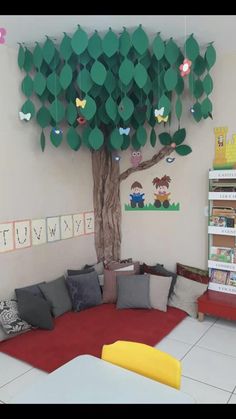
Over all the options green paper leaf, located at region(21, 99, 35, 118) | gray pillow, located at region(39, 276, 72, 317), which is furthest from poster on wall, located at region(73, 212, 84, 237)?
green paper leaf, located at region(21, 99, 35, 118)

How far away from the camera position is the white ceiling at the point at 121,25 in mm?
2422

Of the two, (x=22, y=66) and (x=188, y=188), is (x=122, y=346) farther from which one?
(x=22, y=66)

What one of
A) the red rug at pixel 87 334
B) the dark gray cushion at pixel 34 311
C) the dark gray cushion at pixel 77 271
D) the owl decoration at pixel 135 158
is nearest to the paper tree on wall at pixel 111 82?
the owl decoration at pixel 135 158

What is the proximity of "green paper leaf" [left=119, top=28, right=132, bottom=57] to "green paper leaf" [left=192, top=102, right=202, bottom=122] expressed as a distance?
98 centimetres

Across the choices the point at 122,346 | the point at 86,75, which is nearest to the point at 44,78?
the point at 86,75

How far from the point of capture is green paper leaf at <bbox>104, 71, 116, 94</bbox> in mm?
2855

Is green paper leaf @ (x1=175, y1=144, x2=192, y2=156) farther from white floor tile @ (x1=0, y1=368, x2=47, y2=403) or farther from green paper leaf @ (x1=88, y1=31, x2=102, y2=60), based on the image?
white floor tile @ (x1=0, y1=368, x2=47, y2=403)

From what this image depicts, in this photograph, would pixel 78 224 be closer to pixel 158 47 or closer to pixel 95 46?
pixel 95 46

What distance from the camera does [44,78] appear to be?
9.87 ft

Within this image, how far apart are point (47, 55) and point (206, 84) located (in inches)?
60.8

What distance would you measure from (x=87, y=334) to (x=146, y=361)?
1.57m

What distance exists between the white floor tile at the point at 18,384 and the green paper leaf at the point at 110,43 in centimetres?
251

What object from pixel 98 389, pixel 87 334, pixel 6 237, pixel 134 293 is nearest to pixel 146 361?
pixel 98 389

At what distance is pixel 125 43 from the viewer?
103 inches
